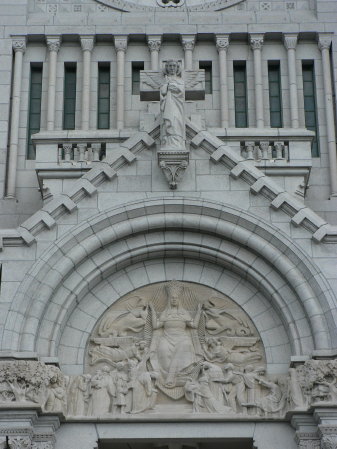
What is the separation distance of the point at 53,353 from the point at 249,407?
4.48m

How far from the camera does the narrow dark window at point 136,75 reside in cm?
3189

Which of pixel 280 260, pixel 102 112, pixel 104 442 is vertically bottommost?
pixel 104 442

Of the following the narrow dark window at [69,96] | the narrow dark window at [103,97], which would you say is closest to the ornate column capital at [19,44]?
the narrow dark window at [69,96]

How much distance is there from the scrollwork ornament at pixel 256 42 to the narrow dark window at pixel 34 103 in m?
6.00

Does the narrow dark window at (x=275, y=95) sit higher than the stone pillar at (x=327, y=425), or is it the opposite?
the narrow dark window at (x=275, y=95)

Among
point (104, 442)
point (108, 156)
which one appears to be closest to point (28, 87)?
point (108, 156)

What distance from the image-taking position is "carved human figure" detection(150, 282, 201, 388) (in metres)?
25.7

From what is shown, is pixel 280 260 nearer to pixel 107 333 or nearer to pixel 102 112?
pixel 107 333

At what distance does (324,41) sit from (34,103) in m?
8.29

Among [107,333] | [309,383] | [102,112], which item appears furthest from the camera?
[102,112]

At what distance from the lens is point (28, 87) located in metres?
31.7

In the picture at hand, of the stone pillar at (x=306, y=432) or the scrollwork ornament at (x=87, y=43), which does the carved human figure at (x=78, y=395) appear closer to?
the stone pillar at (x=306, y=432)

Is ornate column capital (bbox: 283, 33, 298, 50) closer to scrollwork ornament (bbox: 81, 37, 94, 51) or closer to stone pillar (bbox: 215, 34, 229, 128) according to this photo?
stone pillar (bbox: 215, 34, 229, 128)

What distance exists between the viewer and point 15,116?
3102cm
